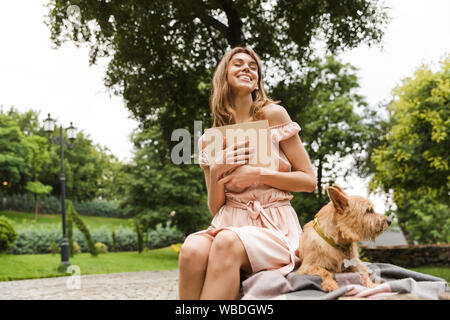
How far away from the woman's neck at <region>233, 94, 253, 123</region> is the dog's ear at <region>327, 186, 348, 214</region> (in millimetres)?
874

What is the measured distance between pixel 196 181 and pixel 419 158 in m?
13.5

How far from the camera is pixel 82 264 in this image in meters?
22.8

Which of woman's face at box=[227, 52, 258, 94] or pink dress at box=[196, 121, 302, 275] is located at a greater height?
woman's face at box=[227, 52, 258, 94]

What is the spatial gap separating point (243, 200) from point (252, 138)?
0.37 metres

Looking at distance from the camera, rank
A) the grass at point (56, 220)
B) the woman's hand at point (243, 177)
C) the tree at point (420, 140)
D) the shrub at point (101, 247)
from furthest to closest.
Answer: the grass at point (56, 220), the shrub at point (101, 247), the tree at point (420, 140), the woman's hand at point (243, 177)

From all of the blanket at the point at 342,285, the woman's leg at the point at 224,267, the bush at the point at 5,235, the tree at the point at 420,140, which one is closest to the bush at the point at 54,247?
the bush at the point at 5,235

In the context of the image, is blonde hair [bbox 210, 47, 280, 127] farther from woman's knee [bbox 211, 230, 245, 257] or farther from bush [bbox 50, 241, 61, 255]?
bush [bbox 50, 241, 61, 255]

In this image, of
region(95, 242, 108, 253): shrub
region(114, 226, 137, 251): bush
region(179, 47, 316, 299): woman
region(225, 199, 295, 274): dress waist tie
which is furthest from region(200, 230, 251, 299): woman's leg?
region(114, 226, 137, 251): bush

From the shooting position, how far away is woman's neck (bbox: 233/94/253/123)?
2.44 meters

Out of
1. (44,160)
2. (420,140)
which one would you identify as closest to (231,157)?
(420,140)

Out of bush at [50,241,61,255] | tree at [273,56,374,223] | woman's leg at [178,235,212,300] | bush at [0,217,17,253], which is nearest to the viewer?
woman's leg at [178,235,212,300]

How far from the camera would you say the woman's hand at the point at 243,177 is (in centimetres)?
208

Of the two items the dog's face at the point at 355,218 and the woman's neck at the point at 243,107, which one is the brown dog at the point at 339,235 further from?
the woman's neck at the point at 243,107

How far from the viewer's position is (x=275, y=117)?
2.29m
